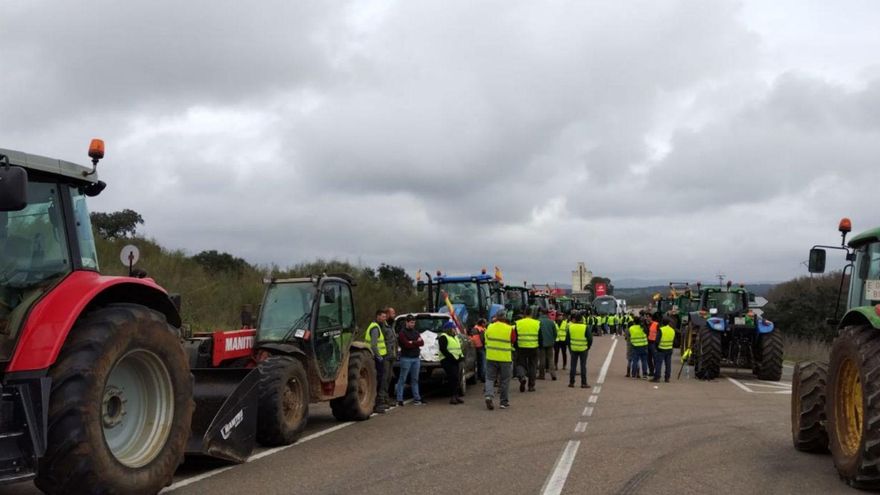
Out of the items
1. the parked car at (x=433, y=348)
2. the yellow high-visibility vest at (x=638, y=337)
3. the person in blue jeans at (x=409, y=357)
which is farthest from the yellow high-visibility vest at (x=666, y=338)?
the person in blue jeans at (x=409, y=357)

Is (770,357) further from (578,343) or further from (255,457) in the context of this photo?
(255,457)

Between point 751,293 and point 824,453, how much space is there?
14599 millimetres

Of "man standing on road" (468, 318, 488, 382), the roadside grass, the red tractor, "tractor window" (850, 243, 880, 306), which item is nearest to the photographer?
the red tractor

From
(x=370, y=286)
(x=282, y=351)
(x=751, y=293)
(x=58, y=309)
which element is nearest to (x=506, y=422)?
(x=282, y=351)

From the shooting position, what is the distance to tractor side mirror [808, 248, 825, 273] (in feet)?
29.7

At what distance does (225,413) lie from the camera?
7.83m

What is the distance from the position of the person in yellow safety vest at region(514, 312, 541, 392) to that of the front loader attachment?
8.19 metres

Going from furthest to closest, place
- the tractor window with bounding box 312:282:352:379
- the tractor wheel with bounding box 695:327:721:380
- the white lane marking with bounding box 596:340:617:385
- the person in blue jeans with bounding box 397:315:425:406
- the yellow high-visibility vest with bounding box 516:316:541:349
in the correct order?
the tractor wheel with bounding box 695:327:721:380 < the white lane marking with bounding box 596:340:617:385 < the yellow high-visibility vest with bounding box 516:316:541:349 < the person in blue jeans with bounding box 397:315:425:406 < the tractor window with bounding box 312:282:352:379

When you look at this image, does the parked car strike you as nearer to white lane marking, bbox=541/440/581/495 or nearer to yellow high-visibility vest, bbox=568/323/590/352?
yellow high-visibility vest, bbox=568/323/590/352

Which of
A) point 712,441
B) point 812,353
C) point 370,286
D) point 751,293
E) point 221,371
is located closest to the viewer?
point 221,371

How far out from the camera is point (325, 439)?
9883mm

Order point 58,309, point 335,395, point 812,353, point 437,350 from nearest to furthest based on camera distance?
point 58,309, point 335,395, point 437,350, point 812,353

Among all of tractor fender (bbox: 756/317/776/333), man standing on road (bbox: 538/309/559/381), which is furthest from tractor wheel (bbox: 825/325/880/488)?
tractor fender (bbox: 756/317/776/333)

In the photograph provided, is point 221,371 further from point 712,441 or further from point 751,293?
point 751,293
